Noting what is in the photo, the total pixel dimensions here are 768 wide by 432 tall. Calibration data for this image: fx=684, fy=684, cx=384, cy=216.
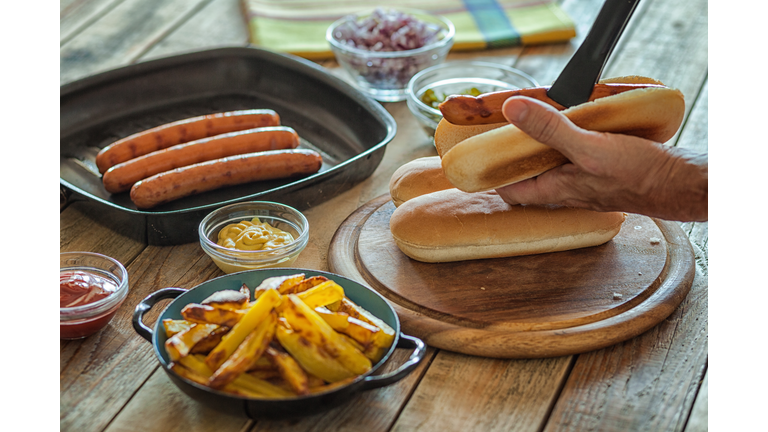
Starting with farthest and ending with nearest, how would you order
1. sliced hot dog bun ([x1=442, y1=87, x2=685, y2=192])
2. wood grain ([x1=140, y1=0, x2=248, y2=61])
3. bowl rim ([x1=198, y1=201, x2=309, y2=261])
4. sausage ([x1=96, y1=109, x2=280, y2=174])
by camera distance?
wood grain ([x1=140, y1=0, x2=248, y2=61]) < sausage ([x1=96, y1=109, x2=280, y2=174]) < bowl rim ([x1=198, y1=201, x2=309, y2=261]) < sliced hot dog bun ([x1=442, y1=87, x2=685, y2=192])

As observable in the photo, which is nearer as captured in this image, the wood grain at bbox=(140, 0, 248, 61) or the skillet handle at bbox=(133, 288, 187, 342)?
the skillet handle at bbox=(133, 288, 187, 342)

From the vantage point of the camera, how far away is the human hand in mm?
1958

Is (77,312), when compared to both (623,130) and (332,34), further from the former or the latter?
(332,34)

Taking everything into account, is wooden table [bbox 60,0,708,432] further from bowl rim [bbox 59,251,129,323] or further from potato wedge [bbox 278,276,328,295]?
potato wedge [bbox 278,276,328,295]

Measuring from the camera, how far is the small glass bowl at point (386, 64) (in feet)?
11.6

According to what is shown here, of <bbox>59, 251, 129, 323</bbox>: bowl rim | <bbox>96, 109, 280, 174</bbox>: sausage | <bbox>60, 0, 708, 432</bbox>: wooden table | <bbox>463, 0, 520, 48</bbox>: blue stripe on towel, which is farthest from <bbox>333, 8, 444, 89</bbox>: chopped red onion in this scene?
<bbox>59, 251, 129, 323</bbox>: bowl rim

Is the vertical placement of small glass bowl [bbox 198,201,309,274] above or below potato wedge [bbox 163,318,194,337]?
below

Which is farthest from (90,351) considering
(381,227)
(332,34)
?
(332,34)

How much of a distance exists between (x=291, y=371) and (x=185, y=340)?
0.94 ft

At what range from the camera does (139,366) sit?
6.36 ft

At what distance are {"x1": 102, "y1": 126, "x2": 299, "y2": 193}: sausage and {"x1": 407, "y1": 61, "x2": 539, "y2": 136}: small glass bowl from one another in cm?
79

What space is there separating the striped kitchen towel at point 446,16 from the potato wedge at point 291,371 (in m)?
2.78

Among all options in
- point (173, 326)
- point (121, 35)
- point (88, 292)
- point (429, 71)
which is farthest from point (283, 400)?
point (121, 35)

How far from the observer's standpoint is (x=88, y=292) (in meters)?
2.02
